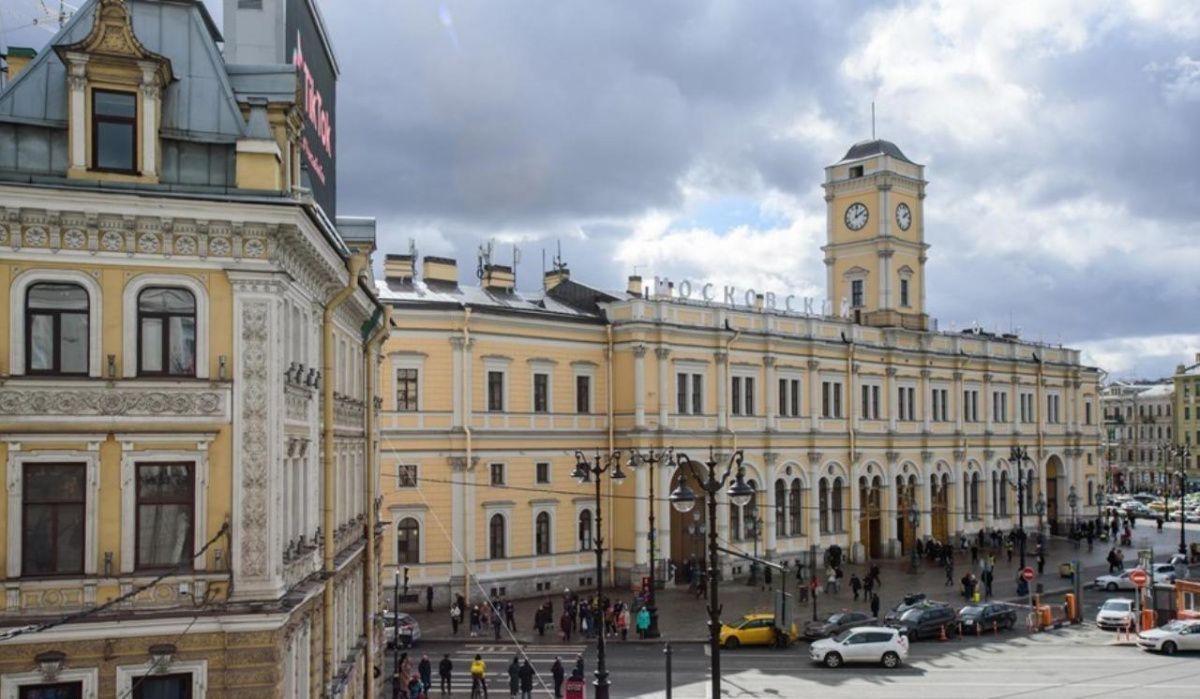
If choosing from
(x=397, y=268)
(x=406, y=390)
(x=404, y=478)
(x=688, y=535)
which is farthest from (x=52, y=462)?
(x=688, y=535)

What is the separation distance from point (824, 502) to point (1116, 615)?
20125mm

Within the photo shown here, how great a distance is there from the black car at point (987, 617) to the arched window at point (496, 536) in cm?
1870

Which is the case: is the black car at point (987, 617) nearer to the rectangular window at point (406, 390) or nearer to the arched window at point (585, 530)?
the arched window at point (585, 530)

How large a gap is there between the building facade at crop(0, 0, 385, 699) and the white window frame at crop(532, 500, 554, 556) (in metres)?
32.2

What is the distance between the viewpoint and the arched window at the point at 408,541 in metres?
45.7

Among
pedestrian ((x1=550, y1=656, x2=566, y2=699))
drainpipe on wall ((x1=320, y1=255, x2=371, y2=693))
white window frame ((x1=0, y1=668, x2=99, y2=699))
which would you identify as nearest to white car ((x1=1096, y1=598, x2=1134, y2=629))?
pedestrian ((x1=550, y1=656, x2=566, y2=699))

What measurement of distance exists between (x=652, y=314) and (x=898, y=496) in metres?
22.3

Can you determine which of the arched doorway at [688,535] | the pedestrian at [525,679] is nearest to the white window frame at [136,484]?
the pedestrian at [525,679]

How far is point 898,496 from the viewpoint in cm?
6638

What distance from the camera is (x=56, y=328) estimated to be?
15688mm

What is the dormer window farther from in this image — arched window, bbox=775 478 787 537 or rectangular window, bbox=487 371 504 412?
arched window, bbox=775 478 787 537

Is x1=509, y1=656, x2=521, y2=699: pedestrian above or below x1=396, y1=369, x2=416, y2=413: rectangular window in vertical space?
below

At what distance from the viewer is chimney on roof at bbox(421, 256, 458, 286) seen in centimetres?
5125

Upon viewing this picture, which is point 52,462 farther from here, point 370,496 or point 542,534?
point 542,534
